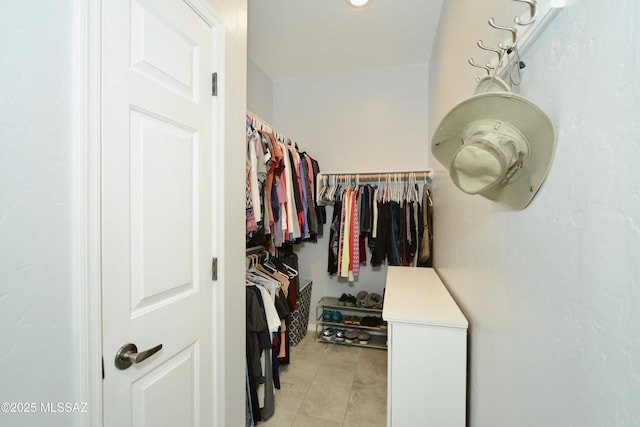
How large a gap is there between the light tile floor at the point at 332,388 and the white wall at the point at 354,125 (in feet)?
2.05

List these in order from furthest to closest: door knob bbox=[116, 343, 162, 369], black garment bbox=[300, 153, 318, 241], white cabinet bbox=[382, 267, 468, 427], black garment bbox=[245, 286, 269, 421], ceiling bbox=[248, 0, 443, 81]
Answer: black garment bbox=[300, 153, 318, 241]
ceiling bbox=[248, 0, 443, 81]
black garment bbox=[245, 286, 269, 421]
white cabinet bbox=[382, 267, 468, 427]
door knob bbox=[116, 343, 162, 369]

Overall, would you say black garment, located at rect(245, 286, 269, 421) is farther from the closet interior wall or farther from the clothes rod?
the clothes rod

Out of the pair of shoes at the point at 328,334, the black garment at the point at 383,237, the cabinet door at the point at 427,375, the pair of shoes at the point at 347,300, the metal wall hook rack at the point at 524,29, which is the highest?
the metal wall hook rack at the point at 524,29

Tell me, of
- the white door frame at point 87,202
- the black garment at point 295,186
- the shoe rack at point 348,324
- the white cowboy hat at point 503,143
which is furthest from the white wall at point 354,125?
the white door frame at point 87,202

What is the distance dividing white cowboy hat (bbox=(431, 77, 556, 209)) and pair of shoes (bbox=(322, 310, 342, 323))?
244 centimetres

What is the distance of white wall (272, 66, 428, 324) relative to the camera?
288cm

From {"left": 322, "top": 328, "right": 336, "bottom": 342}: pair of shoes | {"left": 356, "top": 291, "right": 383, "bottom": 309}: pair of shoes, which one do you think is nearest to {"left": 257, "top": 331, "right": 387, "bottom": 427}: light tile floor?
{"left": 322, "top": 328, "right": 336, "bottom": 342}: pair of shoes

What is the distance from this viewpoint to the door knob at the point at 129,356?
2.51 feet

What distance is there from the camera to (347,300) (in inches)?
115

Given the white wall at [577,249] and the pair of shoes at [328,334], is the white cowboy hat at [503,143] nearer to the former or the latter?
the white wall at [577,249]

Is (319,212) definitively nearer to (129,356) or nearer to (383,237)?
(383,237)

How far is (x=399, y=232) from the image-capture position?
103 inches

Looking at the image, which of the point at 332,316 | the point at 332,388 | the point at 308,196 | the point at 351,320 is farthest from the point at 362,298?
the point at 308,196

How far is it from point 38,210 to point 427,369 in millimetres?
1407
